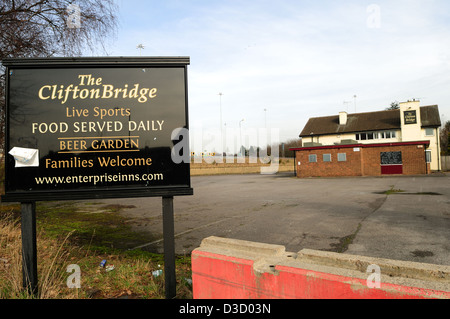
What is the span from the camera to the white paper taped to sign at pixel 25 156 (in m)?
3.16

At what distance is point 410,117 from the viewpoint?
38.3 metres

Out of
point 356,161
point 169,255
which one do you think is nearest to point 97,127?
point 169,255

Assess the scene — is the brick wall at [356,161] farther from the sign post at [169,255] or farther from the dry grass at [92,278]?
the sign post at [169,255]

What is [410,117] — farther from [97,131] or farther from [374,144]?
[97,131]

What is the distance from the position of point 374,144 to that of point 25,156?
103 ft

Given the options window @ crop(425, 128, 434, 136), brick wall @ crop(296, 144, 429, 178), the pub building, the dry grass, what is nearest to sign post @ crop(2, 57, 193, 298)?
the dry grass

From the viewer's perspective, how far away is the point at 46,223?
27.9 ft

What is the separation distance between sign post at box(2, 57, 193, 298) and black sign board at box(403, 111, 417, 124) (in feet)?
142

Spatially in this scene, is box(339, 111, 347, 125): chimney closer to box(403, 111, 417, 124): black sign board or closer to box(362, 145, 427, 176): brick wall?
box(403, 111, 417, 124): black sign board

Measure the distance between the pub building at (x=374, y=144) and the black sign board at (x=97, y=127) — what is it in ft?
95.9

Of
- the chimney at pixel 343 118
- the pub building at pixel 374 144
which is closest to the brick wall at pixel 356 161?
the pub building at pixel 374 144

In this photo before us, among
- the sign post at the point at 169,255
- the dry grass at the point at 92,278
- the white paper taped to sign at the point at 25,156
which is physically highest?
the white paper taped to sign at the point at 25,156
